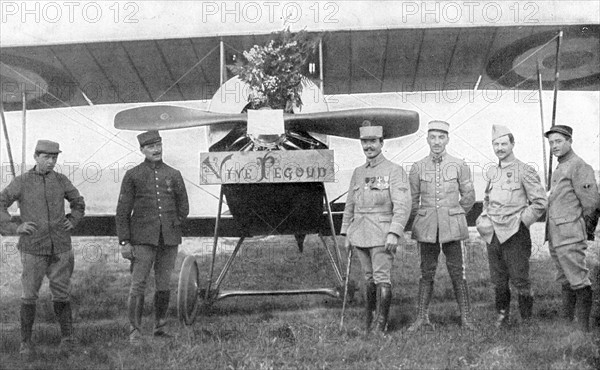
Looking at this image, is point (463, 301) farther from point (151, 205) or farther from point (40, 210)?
point (40, 210)

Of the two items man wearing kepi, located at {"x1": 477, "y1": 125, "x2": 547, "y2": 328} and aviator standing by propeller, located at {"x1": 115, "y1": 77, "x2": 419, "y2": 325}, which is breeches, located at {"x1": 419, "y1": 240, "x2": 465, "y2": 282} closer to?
man wearing kepi, located at {"x1": 477, "y1": 125, "x2": 547, "y2": 328}

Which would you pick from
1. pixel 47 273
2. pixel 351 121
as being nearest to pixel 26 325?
pixel 47 273

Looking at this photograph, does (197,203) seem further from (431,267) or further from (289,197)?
(431,267)

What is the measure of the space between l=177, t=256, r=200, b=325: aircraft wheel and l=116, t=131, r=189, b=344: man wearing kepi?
0.74ft

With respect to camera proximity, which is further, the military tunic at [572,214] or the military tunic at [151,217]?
the military tunic at [151,217]

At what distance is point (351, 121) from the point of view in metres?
5.77

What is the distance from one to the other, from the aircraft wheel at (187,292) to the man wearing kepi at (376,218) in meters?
1.26

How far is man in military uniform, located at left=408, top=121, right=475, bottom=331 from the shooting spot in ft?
14.9

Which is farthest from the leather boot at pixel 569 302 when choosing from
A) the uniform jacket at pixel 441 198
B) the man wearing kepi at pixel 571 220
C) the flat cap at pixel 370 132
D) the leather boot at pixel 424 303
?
the flat cap at pixel 370 132

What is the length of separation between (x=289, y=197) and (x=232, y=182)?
28.2 inches

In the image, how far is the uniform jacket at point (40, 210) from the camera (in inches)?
174

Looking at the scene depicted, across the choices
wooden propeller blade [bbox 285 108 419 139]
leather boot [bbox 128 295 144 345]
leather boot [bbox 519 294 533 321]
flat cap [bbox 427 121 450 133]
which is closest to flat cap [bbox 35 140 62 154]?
leather boot [bbox 128 295 144 345]

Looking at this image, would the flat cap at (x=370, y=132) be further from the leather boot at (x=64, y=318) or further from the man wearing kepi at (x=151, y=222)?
the leather boot at (x=64, y=318)

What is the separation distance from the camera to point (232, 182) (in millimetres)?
5035
